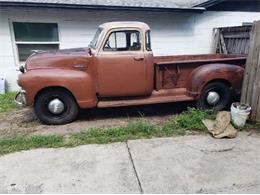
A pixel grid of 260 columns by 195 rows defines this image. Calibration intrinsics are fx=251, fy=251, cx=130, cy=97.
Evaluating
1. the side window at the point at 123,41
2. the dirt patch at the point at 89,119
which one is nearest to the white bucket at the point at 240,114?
the dirt patch at the point at 89,119

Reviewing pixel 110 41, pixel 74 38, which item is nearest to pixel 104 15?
pixel 74 38

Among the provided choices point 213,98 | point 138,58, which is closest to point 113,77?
point 138,58

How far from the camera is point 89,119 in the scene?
18.2 ft

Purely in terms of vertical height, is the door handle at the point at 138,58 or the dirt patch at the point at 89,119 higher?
the door handle at the point at 138,58

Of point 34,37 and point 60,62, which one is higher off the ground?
point 34,37

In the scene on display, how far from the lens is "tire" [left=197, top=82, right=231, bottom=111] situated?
5.58 m

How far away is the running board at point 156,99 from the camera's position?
17.4 feet

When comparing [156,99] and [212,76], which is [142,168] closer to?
[156,99]

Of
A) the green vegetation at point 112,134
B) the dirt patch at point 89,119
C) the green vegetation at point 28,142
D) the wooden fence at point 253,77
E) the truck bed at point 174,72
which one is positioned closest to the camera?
the green vegetation at point 28,142

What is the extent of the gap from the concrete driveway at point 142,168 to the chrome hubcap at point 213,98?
4.55 feet

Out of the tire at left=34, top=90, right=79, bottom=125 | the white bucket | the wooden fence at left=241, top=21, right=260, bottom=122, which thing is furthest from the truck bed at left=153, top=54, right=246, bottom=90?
the tire at left=34, top=90, right=79, bottom=125

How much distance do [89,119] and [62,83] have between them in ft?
3.55

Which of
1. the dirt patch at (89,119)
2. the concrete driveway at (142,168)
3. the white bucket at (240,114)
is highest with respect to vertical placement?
the white bucket at (240,114)

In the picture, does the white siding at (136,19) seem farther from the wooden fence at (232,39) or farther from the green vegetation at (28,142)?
the green vegetation at (28,142)
